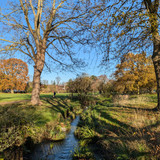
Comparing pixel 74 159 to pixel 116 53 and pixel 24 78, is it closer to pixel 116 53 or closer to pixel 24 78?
pixel 116 53

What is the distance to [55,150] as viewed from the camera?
5.74 metres

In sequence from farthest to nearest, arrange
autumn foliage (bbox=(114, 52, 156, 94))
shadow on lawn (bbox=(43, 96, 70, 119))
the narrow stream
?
autumn foliage (bbox=(114, 52, 156, 94)) → shadow on lawn (bbox=(43, 96, 70, 119)) → the narrow stream

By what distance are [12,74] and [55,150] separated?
142 ft

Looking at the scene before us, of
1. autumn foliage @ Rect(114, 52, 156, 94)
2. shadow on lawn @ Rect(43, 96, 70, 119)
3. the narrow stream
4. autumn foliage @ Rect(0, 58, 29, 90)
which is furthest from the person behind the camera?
autumn foliage @ Rect(0, 58, 29, 90)

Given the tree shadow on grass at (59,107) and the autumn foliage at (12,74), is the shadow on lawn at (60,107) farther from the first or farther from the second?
the autumn foliage at (12,74)

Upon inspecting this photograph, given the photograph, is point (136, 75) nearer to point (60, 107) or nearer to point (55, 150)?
point (60, 107)

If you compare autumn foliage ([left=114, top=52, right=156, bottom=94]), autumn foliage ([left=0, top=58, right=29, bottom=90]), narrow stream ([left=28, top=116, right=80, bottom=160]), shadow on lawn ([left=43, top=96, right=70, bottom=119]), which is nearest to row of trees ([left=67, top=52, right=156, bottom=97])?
autumn foliage ([left=114, top=52, right=156, bottom=94])

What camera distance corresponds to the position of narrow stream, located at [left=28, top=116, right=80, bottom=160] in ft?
16.8

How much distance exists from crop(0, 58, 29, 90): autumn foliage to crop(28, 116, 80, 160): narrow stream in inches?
1617

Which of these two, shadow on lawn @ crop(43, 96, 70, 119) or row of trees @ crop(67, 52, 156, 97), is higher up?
row of trees @ crop(67, 52, 156, 97)

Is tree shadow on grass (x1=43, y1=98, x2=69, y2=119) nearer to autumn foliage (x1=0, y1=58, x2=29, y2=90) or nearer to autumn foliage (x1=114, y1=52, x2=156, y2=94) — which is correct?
autumn foliage (x1=114, y1=52, x2=156, y2=94)

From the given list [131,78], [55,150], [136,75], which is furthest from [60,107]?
[136,75]

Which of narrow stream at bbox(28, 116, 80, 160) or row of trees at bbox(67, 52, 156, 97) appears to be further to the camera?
row of trees at bbox(67, 52, 156, 97)

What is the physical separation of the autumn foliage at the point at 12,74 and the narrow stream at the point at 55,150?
1617 inches
